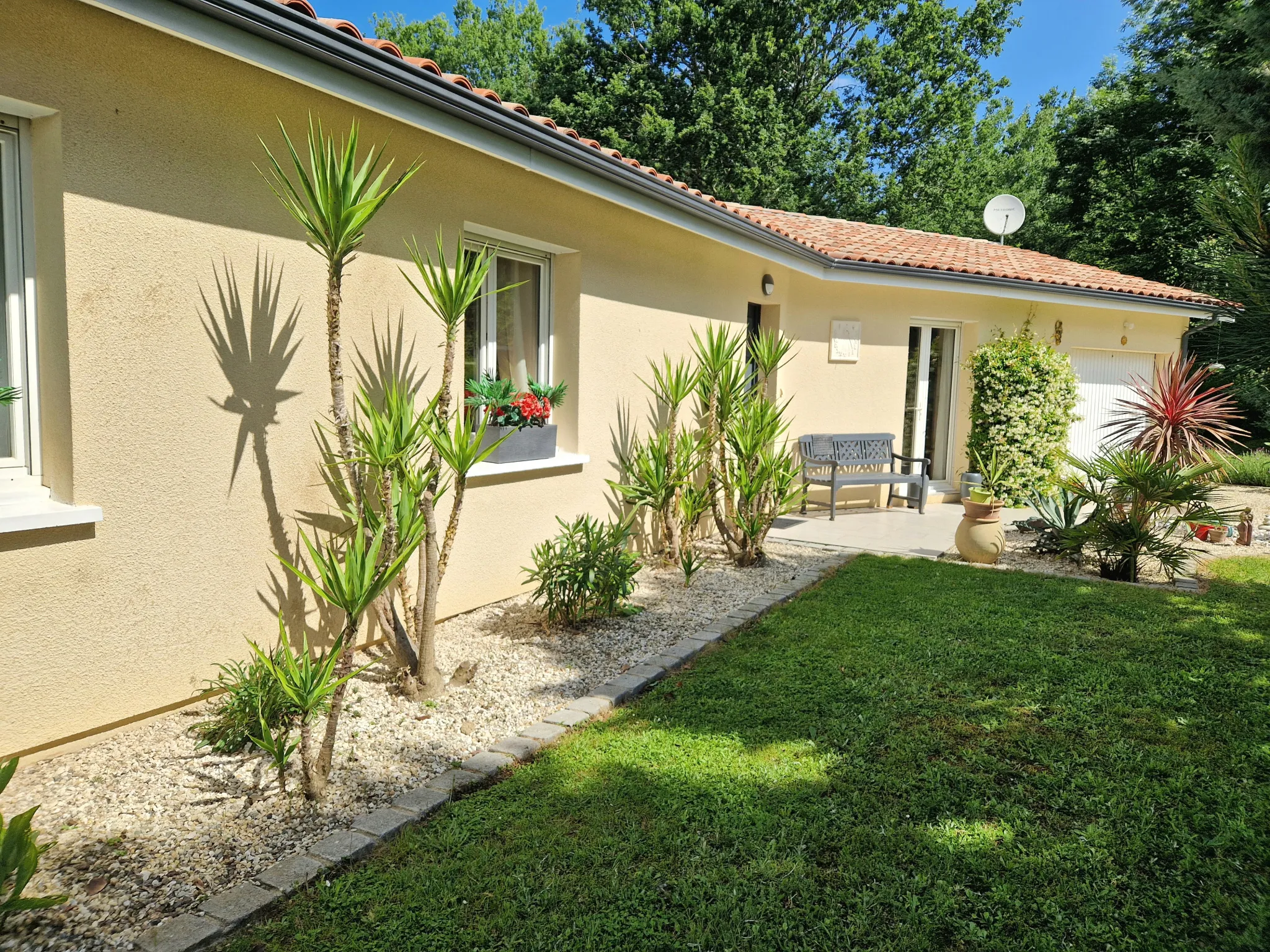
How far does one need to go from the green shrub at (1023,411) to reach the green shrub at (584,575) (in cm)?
733

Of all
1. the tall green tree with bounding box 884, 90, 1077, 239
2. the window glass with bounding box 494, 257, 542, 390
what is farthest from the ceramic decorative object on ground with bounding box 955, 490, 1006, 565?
the tall green tree with bounding box 884, 90, 1077, 239

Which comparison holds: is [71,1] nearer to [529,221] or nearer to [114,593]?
[114,593]

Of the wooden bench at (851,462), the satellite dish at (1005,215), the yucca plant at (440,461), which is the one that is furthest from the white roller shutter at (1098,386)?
the yucca plant at (440,461)

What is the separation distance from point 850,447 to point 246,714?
29.0ft

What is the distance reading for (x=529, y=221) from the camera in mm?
6426

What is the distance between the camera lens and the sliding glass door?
1231 cm

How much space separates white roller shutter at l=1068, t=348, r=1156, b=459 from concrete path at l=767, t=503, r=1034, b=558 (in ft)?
10.7

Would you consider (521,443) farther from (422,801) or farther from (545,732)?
(422,801)

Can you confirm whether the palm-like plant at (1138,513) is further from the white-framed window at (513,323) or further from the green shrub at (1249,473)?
the green shrub at (1249,473)

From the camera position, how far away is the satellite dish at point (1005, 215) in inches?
602

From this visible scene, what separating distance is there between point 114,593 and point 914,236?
1458 centimetres

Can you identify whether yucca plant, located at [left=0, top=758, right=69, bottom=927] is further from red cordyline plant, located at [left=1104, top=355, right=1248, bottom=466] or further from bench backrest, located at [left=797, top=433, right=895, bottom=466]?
red cordyline plant, located at [left=1104, top=355, right=1248, bottom=466]

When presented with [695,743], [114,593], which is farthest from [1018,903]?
[114,593]

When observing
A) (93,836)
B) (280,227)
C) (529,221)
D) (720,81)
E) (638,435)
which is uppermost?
(720,81)
